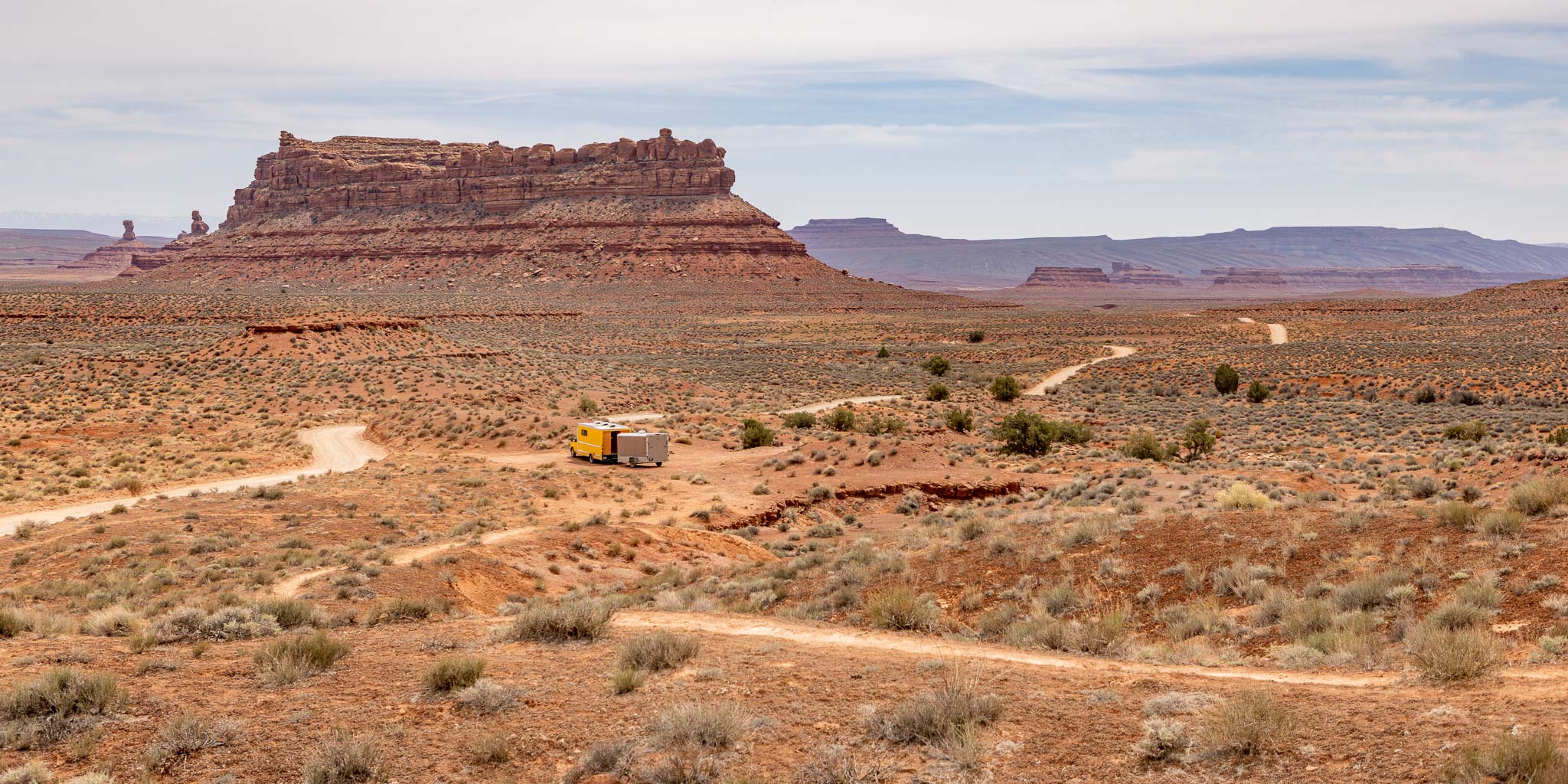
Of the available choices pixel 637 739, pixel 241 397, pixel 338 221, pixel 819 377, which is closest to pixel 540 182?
pixel 338 221

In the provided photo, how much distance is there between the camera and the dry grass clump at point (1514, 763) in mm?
5691

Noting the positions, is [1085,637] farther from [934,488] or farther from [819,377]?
[819,377]

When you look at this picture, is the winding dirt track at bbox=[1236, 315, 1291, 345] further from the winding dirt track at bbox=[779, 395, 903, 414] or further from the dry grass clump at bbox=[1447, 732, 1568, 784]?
the dry grass clump at bbox=[1447, 732, 1568, 784]

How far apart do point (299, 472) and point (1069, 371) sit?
4649 centimetres

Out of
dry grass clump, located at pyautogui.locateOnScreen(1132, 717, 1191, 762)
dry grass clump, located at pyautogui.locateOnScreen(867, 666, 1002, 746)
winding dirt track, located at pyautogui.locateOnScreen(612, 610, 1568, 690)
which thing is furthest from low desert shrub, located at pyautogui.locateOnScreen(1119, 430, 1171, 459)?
dry grass clump, located at pyautogui.locateOnScreen(1132, 717, 1191, 762)

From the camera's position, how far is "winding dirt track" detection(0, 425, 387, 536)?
22.8 m

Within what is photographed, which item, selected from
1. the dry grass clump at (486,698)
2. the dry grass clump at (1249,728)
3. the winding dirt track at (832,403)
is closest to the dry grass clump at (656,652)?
the dry grass clump at (486,698)

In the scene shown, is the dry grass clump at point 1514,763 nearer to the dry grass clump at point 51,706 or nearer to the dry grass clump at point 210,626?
the dry grass clump at point 51,706

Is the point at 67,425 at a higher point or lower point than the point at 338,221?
lower

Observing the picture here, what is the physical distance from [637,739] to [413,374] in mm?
44624

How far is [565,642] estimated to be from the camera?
35.4ft

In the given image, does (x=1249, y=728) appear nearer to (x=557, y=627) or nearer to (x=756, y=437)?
(x=557, y=627)

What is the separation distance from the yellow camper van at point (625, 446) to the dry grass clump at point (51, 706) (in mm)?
20992

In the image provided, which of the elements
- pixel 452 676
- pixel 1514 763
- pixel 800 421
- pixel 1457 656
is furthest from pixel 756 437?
pixel 1514 763
